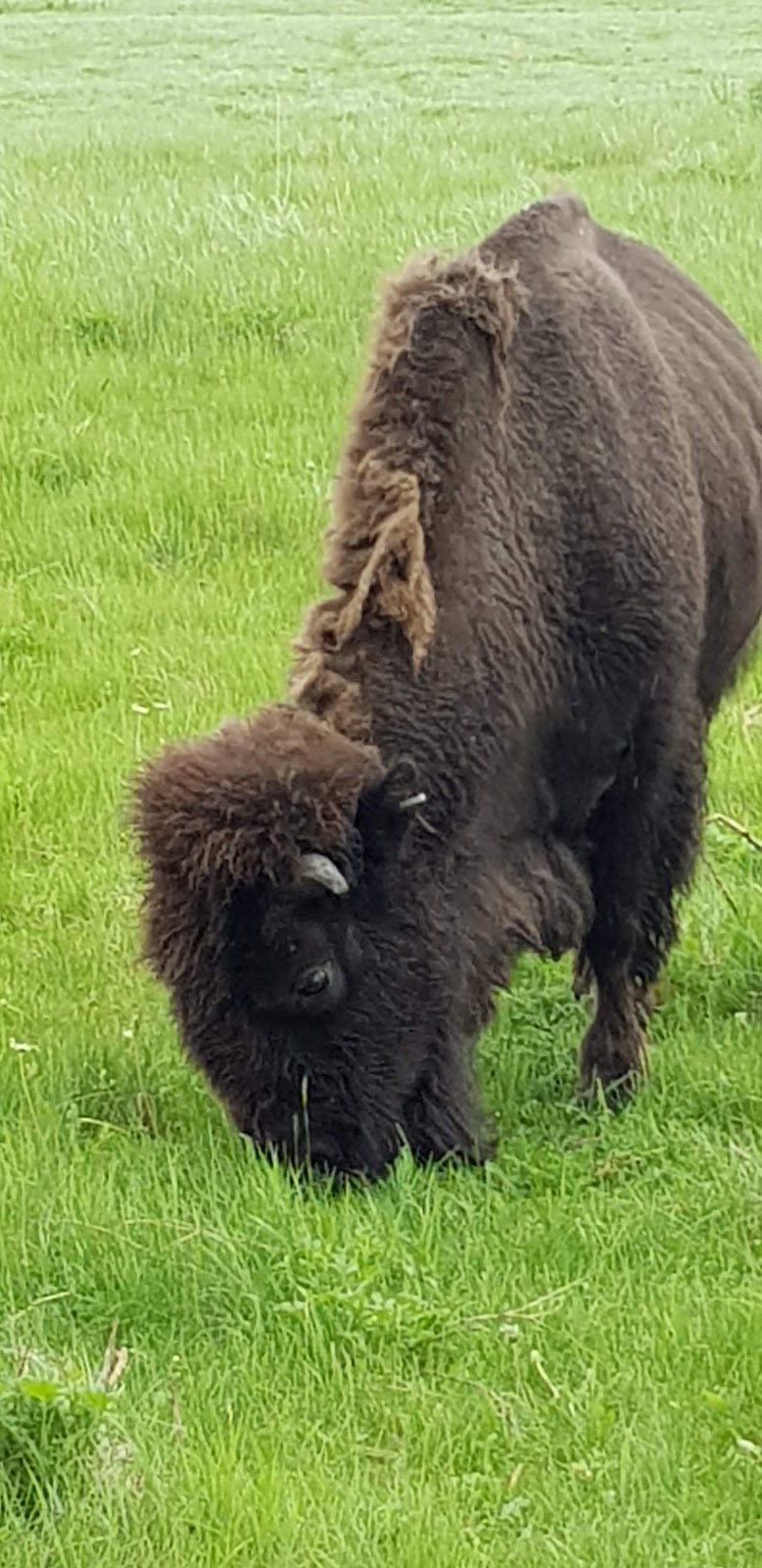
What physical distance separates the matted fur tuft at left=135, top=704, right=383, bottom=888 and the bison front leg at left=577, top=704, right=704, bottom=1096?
1.10 meters

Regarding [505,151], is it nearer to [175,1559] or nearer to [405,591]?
[405,591]

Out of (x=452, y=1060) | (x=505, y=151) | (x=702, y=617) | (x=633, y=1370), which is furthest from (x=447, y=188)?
(x=633, y=1370)

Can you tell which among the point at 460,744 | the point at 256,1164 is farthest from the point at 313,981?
the point at 460,744

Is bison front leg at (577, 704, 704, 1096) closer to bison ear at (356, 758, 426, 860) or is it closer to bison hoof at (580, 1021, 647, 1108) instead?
bison hoof at (580, 1021, 647, 1108)

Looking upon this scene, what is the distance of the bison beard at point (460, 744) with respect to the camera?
4.16 m

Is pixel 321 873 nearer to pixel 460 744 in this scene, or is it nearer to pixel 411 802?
pixel 411 802

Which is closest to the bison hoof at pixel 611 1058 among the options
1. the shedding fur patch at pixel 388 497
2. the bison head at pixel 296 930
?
the bison head at pixel 296 930

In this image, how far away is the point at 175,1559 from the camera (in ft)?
10.4

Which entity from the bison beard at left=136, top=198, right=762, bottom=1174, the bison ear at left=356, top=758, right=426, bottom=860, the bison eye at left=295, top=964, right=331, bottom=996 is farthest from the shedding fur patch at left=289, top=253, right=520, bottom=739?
the bison eye at left=295, top=964, right=331, bottom=996

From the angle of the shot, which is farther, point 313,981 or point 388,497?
Result: point 388,497

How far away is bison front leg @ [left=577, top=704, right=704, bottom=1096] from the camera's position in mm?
5152

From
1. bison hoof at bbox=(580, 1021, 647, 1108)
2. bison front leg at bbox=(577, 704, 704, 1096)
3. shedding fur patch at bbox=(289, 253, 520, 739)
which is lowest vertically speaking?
bison hoof at bbox=(580, 1021, 647, 1108)

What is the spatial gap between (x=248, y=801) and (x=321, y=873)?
0.20 metres

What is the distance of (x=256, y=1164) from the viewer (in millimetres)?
4211
